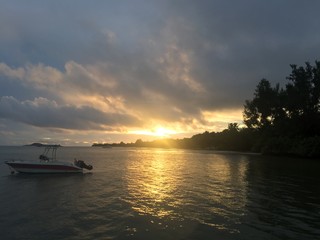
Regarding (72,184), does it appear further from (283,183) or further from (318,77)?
(318,77)

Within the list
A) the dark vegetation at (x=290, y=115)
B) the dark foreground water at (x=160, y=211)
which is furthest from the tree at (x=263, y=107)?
the dark foreground water at (x=160, y=211)

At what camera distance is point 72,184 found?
34531 millimetres

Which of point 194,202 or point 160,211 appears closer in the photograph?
point 160,211

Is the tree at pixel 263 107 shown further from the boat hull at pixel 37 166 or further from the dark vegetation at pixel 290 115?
the boat hull at pixel 37 166

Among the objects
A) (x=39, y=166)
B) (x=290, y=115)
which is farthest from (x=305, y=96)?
(x=39, y=166)

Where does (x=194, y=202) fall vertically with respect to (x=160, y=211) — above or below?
above

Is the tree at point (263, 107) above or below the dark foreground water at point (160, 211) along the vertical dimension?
above

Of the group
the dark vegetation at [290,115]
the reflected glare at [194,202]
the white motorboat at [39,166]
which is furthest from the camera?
the dark vegetation at [290,115]

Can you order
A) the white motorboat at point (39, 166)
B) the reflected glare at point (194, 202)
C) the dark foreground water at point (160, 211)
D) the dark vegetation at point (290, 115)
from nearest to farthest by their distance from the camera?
the dark foreground water at point (160, 211) → the reflected glare at point (194, 202) → the white motorboat at point (39, 166) → the dark vegetation at point (290, 115)

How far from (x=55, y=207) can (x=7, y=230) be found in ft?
19.1

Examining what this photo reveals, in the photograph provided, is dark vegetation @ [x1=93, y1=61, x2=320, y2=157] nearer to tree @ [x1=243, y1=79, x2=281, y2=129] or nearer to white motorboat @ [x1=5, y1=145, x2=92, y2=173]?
tree @ [x1=243, y1=79, x2=281, y2=129]

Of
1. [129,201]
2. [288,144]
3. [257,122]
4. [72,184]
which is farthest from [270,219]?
[257,122]

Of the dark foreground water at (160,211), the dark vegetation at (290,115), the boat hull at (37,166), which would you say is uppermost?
the dark vegetation at (290,115)

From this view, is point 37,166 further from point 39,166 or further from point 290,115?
point 290,115
